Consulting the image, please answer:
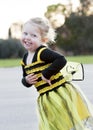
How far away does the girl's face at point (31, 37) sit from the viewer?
14.1 feet

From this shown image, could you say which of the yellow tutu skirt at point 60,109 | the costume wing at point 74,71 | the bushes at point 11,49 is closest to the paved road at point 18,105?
the costume wing at point 74,71

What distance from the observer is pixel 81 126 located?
4.43 meters

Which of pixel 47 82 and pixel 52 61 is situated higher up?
pixel 52 61

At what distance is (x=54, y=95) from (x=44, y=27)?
58 cm

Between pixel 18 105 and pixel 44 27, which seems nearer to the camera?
pixel 44 27

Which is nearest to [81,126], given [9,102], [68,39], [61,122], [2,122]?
[61,122]

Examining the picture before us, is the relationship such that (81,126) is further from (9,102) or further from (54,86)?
(9,102)

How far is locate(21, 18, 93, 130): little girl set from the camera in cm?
426

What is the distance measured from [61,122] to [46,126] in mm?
133

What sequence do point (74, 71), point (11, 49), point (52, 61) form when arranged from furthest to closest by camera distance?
point (11, 49) < point (74, 71) < point (52, 61)

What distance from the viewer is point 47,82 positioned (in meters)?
4.23

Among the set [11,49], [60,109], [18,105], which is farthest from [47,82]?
[11,49]

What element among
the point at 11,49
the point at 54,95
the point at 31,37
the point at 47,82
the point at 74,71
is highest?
the point at 11,49

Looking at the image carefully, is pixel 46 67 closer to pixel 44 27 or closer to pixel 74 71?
pixel 44 27
